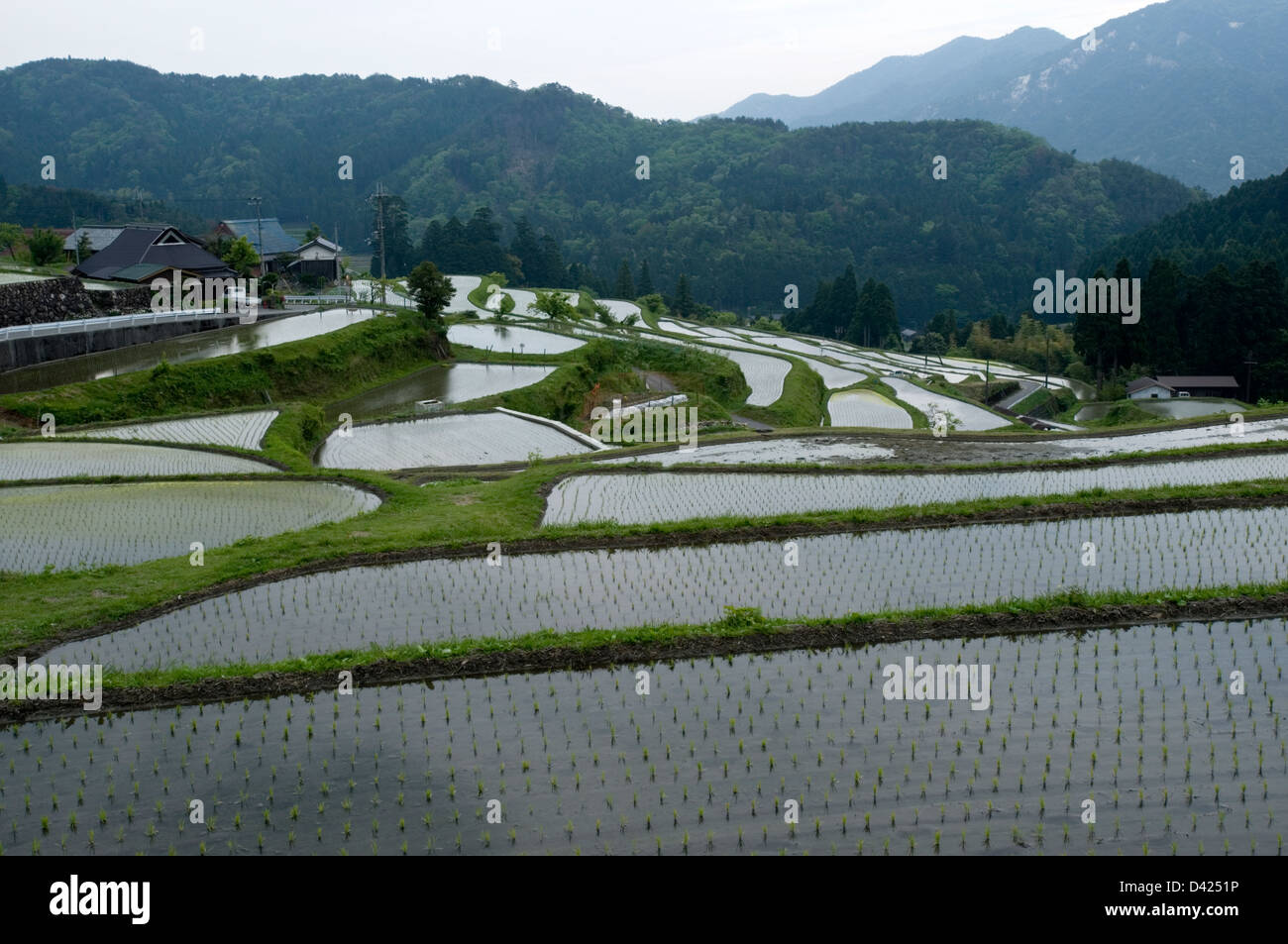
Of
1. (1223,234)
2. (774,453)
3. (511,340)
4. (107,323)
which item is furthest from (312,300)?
(1223,234)

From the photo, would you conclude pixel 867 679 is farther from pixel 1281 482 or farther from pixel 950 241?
pixel 950 241

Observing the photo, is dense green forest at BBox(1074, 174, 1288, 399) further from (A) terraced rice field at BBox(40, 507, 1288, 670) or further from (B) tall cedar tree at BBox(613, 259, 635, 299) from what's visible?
(B) tall cedar tree at BBox(613, 259, 635, 299)

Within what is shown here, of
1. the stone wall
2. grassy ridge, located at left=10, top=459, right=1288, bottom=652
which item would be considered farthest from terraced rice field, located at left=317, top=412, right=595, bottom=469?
the stone wall

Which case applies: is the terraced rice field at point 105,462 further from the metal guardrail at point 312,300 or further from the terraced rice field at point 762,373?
the metal guardrail at point 312,300

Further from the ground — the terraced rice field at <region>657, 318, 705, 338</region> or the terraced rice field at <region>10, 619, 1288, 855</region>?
the terraced rice field at <region>657, 318, 705, 338</region>

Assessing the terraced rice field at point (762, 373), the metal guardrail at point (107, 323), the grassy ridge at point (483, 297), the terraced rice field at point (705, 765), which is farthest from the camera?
the grassy ridge at point (483, 297)

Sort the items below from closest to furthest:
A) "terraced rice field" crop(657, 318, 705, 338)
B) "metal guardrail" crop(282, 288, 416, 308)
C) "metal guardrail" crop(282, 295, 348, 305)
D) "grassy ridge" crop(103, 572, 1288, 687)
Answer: "grassy ridge" crop(103, 572, 1288, 687), "metal guardrail" crop(282, 288, 416, 308), "metal guardrail" crop(282, 295, 348, 305), "terraced rice field" crop(657, 318, 705, 338)

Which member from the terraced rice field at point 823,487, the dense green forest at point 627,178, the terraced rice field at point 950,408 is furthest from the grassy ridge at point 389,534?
the dense green forest at point 627,178
